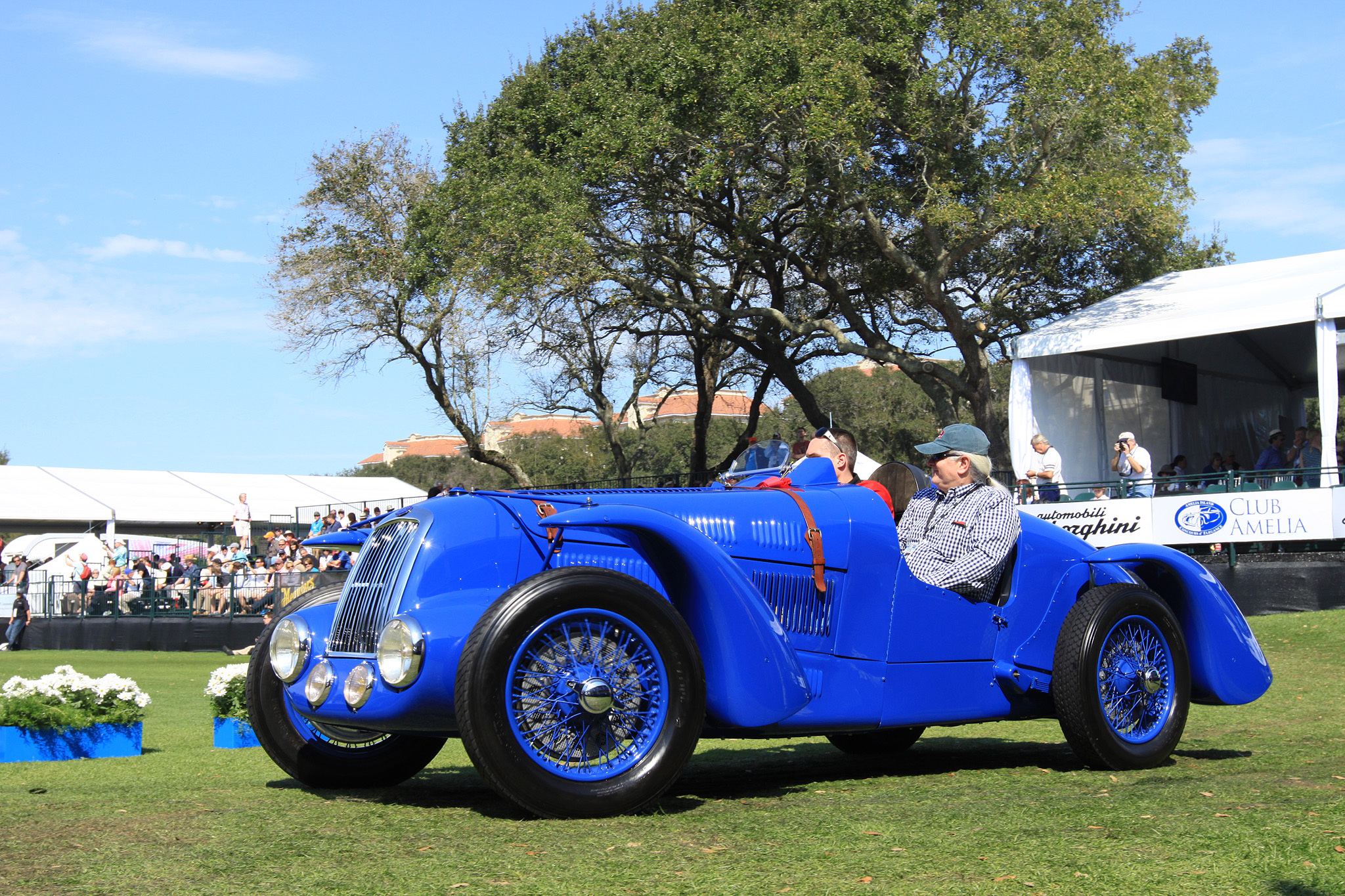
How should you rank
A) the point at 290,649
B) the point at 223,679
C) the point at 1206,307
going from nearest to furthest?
the point at 290,649 → the point at 223,679 → the point at 1206,307

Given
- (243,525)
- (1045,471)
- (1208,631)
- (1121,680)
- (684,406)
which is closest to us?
(1121,680)

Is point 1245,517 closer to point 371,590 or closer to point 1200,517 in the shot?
point 1200,517

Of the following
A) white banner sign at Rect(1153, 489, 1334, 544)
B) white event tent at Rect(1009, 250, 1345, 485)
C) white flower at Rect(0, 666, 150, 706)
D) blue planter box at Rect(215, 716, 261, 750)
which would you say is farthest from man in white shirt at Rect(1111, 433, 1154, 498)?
white flower at Rect(0, 666, 150, 706)

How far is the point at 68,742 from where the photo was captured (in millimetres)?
7234

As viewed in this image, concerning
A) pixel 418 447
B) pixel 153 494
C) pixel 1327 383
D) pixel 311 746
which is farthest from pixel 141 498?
pixel 418 447

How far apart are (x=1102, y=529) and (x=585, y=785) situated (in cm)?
1501

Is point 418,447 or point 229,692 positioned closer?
point 229,692

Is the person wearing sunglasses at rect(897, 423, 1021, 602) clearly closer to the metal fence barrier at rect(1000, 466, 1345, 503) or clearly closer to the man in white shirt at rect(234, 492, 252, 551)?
the metal fence barrier at rect(1000, 466, 1345, 503)

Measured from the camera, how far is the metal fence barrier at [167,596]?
2095 cm

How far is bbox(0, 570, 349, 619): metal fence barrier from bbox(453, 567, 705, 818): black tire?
16.2 meters

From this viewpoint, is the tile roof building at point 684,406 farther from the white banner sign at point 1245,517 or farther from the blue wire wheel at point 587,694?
the blue wire wheel at point 587,694

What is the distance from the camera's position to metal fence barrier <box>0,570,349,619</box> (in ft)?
68.7

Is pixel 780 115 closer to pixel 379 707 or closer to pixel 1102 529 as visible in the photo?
pixel 1102 529

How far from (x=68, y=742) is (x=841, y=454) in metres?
5.08
